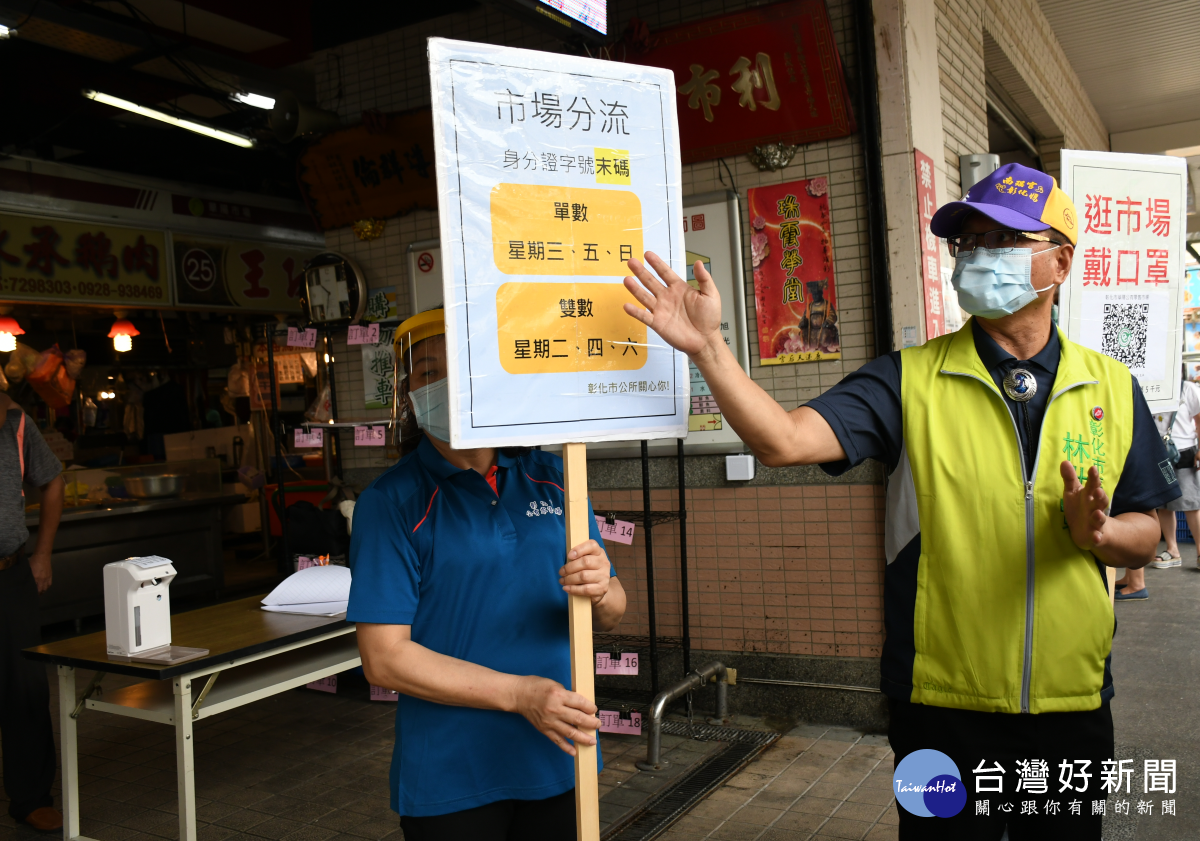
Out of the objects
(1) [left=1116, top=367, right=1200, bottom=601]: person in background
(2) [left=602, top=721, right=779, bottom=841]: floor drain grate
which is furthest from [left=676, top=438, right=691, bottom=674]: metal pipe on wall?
(1) [left=1116, top=367, right=1200, bottom=601]: person in background

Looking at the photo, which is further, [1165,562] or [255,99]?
[1165,562]

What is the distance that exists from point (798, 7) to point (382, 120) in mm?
2601

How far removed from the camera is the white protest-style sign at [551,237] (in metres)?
1.58

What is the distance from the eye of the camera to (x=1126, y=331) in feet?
10.3

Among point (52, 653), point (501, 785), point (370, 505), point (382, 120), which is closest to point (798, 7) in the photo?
point (382, 120)

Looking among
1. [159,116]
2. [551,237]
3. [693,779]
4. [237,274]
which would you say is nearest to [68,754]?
[693,779]

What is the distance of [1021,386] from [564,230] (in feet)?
3.45

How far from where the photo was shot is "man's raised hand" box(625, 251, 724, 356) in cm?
158

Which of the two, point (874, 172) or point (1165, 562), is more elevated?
point (874, 172)

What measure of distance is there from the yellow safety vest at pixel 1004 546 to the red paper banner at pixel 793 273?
8.36 ft

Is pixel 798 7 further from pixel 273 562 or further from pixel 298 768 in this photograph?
pixel 273 562

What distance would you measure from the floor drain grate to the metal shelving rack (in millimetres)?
344

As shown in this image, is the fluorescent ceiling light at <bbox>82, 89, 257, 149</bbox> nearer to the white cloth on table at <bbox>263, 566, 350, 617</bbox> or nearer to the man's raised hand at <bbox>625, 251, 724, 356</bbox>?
the white cloth on table at <bbox>263, 566, 350, 617</bbox>

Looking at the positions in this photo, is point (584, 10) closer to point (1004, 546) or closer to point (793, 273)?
point (793, 273)
